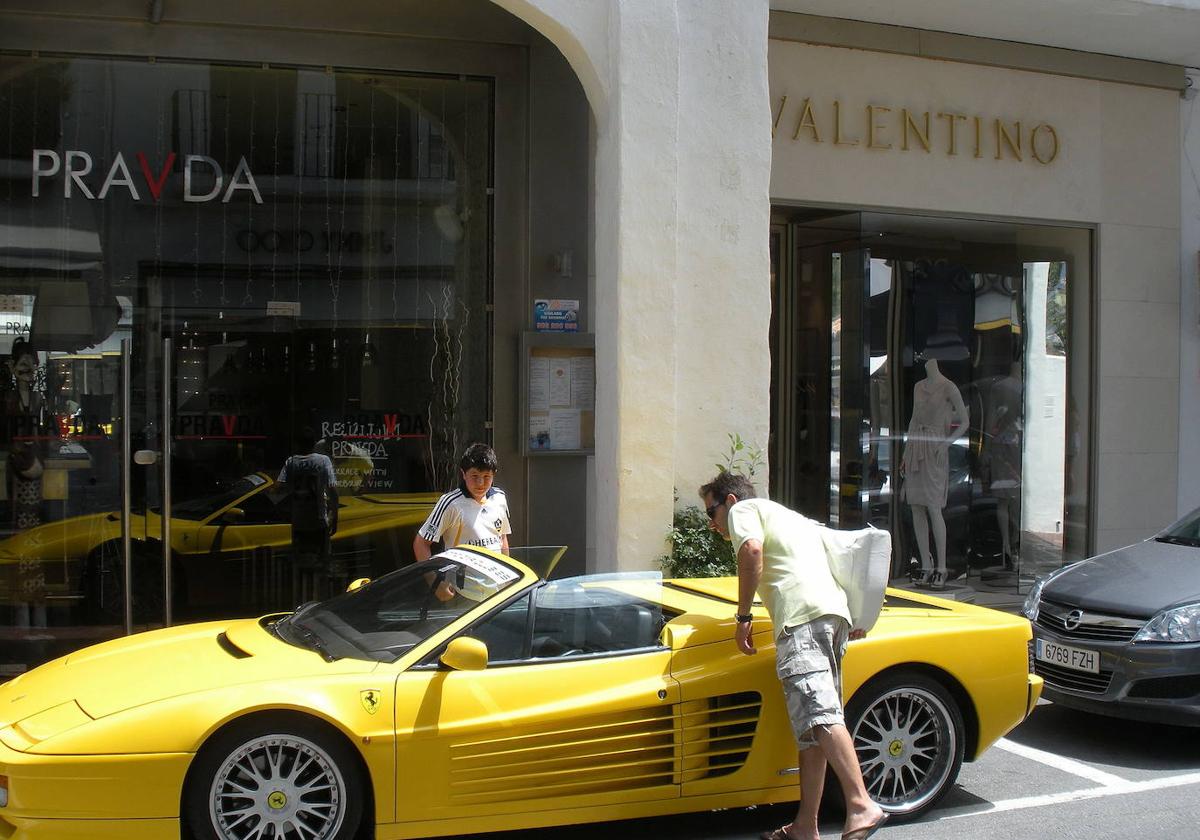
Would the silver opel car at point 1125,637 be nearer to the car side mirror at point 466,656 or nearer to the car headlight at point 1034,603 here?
the car headlight at point 1034,603

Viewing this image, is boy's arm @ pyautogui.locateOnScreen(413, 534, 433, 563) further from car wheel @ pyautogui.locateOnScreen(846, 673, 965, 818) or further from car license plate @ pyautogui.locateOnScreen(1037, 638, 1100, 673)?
car license plate @ pyautogui.locateOnScreen(1037, 638, 1100, 673)

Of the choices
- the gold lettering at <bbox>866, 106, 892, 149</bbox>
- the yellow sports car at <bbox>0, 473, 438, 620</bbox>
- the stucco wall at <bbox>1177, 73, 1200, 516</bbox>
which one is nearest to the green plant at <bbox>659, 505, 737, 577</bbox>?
the yellow sports car at <bbox>0, 473, 438, 620</bbox>

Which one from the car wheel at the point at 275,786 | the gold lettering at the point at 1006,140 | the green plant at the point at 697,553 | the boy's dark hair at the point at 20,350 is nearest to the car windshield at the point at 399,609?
the car wheel at the point at 275,786

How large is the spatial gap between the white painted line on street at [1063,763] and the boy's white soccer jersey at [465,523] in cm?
306

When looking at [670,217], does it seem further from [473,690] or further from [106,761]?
[106,761]

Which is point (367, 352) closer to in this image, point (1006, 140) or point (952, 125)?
point (952, 125)

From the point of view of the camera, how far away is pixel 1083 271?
457 inches

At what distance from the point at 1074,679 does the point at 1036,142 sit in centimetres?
615

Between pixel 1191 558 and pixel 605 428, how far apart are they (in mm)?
3727

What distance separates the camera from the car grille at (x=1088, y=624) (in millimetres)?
6535

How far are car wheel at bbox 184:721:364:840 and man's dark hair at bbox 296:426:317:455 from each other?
494 cm

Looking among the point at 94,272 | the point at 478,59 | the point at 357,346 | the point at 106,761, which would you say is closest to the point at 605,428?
the point at 357,346

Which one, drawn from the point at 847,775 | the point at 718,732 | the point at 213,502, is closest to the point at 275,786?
the point at 718,732

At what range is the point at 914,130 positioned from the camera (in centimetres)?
1079
